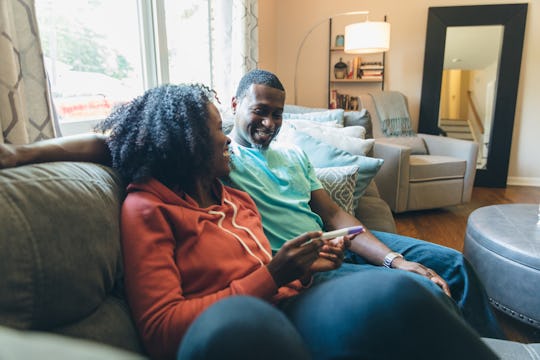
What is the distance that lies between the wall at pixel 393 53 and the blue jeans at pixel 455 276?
9.96ft

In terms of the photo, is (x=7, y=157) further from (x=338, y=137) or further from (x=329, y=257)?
(x=338, y=137)

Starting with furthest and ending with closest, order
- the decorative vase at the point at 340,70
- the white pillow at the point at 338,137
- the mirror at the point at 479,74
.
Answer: the decorative vase at the point at 340,70 < the mirror at the point at 479,74 < the white pillow at the point at 338,137

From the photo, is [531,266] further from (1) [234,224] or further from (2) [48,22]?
(2) [48,22]

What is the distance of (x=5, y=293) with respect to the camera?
53 centimetres

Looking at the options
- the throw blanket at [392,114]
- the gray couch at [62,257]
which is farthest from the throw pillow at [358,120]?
the gray couch at [62,257]

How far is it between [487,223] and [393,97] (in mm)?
2353

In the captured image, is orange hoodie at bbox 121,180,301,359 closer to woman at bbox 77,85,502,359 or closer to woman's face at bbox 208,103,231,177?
woman at bbox 77,85,502,359

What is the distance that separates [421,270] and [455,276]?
11cm

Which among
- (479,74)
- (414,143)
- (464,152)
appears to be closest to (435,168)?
(464,152)

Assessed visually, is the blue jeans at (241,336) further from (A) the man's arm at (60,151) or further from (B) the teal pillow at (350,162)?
(B) the teal pillow at (350,162)

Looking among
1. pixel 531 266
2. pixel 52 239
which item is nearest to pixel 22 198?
pixel 52 239

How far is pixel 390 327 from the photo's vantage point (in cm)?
61

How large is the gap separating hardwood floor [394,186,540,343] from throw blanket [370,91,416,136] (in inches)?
33.9

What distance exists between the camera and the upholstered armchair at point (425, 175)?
2854 millimetres
